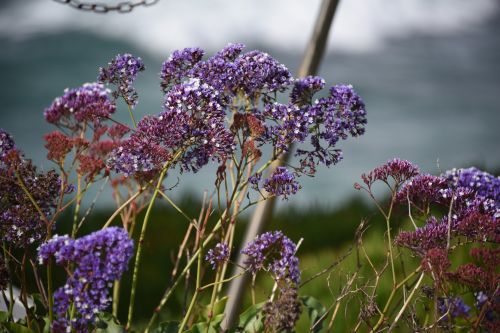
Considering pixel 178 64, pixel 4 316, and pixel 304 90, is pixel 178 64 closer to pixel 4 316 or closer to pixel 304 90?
pixel 304 90

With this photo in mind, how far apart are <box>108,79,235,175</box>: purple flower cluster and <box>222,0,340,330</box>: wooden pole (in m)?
0.97

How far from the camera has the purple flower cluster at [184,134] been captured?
1.59 metres

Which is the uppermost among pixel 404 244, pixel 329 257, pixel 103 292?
pixel 404 244

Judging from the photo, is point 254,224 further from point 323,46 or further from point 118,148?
point 118,148

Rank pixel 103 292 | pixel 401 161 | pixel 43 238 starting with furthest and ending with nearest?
pixel 401 161
pixel 43 238
pixel 103 292

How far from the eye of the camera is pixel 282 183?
1.80 metres

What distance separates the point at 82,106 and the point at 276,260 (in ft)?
2.10

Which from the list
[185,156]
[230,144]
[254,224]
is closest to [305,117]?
[230,144]

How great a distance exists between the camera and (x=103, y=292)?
4.31ft

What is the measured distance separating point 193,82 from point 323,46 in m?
1.44

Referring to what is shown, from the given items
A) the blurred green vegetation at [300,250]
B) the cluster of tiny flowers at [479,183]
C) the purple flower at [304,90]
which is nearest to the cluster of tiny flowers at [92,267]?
the purple flower at [304,90]

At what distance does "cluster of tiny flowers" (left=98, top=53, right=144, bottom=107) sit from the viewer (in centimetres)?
178

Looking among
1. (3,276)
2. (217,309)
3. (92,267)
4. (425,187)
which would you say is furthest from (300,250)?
(92,267)

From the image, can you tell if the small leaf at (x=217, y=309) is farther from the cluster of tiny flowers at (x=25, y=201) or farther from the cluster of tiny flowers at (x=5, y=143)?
the cluster of tiny flowers at (x=5, y=143)
